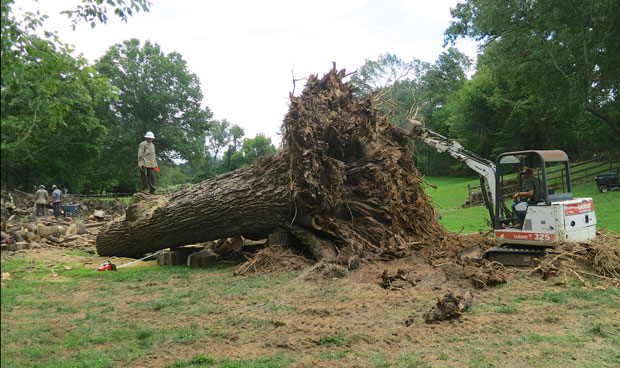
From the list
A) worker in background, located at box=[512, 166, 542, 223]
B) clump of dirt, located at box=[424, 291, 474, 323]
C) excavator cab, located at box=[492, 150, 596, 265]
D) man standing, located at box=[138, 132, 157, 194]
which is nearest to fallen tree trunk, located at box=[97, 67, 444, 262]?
man standing, located at box=[138, 132, 157, 194]

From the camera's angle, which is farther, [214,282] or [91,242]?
[91,242]

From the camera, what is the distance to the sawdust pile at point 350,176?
8477mm

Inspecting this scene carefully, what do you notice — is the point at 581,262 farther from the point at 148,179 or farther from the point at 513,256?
the point at 148,179

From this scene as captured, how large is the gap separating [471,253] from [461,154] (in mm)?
2259

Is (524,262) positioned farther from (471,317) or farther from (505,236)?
(471,317)

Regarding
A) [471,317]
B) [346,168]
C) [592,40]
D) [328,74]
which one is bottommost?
[471,317]

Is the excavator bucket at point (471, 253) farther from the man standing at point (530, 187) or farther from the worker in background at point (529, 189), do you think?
the man standing at point (530, 187)

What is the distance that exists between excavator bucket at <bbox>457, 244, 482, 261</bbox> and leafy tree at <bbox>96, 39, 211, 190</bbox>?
5.66 metres

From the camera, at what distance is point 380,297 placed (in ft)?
20.8

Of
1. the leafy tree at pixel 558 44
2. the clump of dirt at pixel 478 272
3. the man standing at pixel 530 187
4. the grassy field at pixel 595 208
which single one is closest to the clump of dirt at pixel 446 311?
the clump of dirt at pixel 478 272

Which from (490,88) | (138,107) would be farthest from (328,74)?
(490,88)

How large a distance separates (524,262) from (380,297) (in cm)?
319

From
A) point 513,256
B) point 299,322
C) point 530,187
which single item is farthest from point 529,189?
point 299,322

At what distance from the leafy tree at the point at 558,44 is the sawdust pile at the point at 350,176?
14042mm
